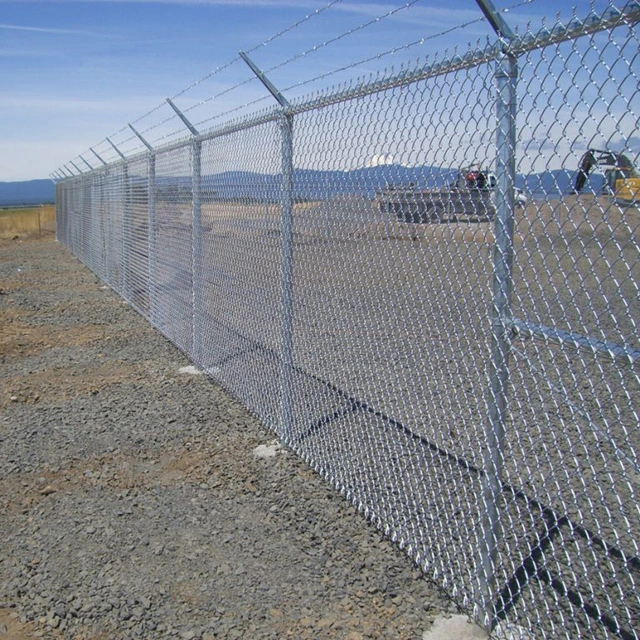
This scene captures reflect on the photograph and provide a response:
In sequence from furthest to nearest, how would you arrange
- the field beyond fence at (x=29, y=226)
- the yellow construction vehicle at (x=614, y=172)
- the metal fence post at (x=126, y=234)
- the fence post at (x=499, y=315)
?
the field beyond fence at (x=29, y=226) → the metal fence post at (x=126, y=234) → the fence post at (x=499, y=315) → the yellow construction vehicle at (x=614, y=172)

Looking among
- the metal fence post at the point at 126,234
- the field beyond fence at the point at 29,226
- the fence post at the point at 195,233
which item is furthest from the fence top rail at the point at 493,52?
the field beyond fence at the point at 29,226

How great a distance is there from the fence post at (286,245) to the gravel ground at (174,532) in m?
0.37

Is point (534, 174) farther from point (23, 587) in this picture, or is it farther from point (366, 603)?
point (23, 587)

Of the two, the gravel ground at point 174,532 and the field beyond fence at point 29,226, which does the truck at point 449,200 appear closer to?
the gravel ground at point 174,532

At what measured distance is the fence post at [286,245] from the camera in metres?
4.61

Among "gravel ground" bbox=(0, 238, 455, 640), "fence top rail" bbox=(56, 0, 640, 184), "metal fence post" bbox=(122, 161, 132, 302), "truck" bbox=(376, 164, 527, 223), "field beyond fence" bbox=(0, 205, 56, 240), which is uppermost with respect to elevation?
"fence top rail" bbox=(56, 0, 640, 184)

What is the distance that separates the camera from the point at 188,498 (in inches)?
173

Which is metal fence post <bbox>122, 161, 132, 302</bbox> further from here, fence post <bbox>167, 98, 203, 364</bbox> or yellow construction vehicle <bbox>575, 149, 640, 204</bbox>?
yellow construction vehicle <bbox>575, 149, 640, 204</bbox>

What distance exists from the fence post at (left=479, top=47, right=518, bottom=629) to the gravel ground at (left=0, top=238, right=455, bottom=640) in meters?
0.43

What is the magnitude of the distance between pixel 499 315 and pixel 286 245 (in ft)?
7.48

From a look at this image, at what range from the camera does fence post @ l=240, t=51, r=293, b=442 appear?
4609mm

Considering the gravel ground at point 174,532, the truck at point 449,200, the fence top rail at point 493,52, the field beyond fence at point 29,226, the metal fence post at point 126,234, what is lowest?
the field beyond fence at point 29,226

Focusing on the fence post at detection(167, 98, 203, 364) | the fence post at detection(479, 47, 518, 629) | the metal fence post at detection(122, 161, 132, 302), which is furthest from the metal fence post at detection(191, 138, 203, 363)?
the fence post at detection(479, 47, 518, 629)

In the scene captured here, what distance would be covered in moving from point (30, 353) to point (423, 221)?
6285mm
